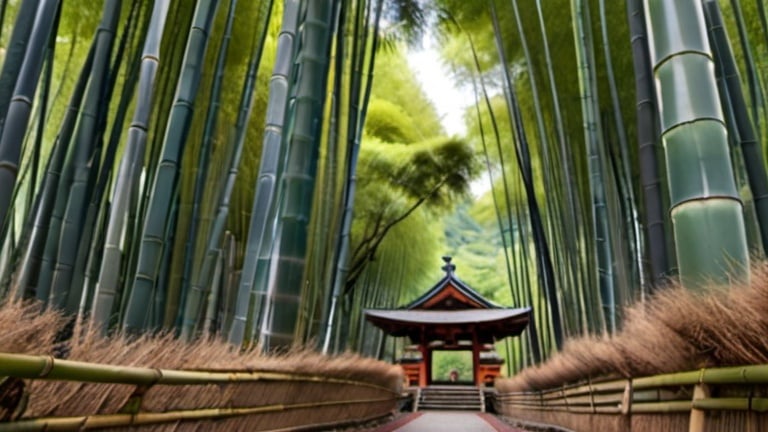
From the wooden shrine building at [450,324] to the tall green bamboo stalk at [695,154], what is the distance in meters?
8.40

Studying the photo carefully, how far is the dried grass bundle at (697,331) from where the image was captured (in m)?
0.98

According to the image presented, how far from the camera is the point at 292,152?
93.7 inches

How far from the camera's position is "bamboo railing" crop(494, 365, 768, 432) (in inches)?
39.8

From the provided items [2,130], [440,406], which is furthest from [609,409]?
[440,406]

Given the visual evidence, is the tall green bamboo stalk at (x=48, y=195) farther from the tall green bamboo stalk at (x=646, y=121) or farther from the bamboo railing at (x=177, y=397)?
the tall green bamboo stalk at (x=646, y=121)

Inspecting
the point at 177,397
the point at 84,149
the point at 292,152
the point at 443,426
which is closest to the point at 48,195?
the point at 84,149

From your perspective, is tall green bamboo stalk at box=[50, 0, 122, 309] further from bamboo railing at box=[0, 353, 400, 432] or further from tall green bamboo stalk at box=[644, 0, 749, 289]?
tall green bamboo stalk at box=[644, 0, 749, 289]

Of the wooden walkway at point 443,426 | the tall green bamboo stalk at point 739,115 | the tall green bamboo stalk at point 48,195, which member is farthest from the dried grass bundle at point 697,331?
the tall green bamboo stalk at point 48,195

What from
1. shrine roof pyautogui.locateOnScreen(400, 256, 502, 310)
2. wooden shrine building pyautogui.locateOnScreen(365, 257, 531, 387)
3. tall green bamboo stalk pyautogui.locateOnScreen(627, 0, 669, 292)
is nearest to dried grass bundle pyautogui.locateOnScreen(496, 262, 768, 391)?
tall green bamboo stalk pyautogui.locateOnScreen(627, 0, 669, 292)

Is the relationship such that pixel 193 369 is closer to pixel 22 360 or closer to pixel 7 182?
pixel 22 360

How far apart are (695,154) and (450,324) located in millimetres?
9069

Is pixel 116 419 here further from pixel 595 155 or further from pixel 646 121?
pixel 595 155

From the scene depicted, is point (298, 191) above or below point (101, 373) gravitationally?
above

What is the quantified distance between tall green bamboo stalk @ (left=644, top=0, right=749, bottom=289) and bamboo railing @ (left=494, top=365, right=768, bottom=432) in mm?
241
